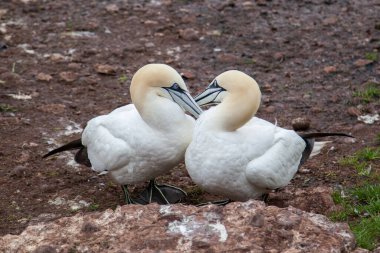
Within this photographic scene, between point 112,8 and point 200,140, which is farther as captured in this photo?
point 112,8

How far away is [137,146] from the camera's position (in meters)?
6.01

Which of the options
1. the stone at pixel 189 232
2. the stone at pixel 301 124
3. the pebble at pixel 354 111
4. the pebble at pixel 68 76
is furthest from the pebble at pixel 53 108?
the stone at pixel 189 232

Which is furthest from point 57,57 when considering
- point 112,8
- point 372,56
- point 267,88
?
point 372,56

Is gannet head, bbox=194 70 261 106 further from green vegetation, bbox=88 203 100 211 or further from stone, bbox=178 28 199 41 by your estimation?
stone, bbox=178 28 199 41

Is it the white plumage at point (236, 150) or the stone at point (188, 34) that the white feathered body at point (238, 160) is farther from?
the stone at point (188, 34)

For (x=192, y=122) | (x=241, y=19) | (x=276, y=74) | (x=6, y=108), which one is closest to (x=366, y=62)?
(x=276, y=74)

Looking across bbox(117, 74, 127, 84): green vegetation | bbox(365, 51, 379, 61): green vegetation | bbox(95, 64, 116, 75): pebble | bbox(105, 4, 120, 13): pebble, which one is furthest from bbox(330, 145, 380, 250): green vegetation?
bbox(105, 4, 120, 13): pebble

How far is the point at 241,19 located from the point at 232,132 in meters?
4.46

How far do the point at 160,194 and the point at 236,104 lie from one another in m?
1.13

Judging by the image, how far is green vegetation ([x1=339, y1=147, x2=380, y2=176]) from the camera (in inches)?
265

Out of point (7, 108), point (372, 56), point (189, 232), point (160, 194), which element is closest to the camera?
point (189, 232)

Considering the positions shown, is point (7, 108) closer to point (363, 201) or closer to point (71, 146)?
point (71, 146)

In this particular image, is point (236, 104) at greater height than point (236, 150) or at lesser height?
greater

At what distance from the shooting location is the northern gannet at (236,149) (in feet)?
18.8
